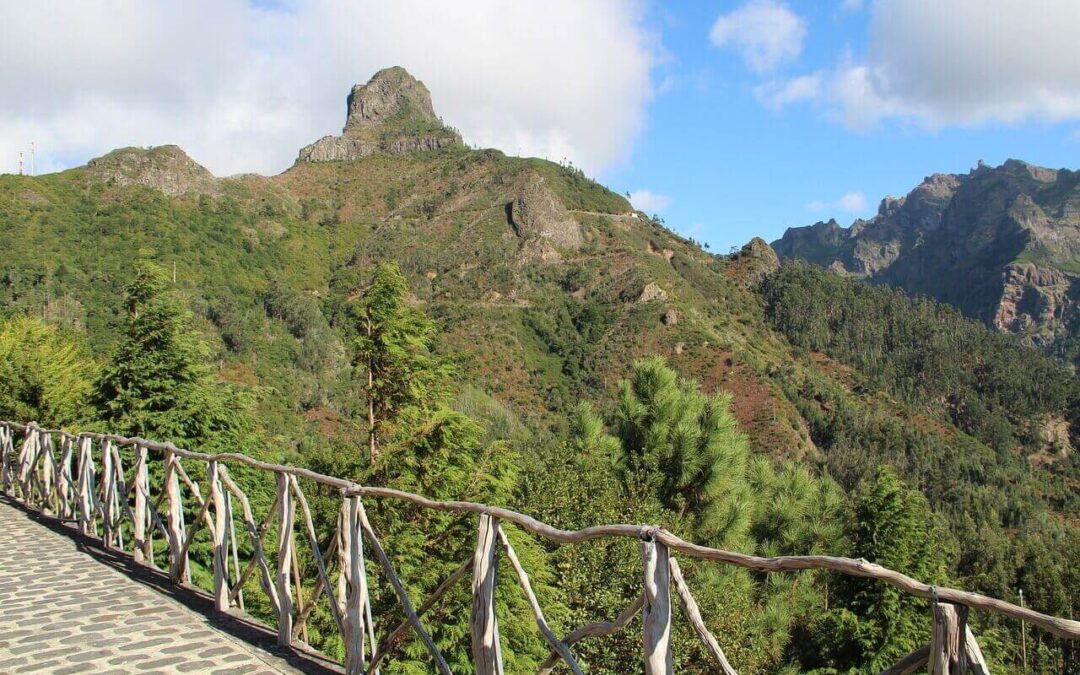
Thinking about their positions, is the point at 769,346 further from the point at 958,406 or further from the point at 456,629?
the point at 456,629

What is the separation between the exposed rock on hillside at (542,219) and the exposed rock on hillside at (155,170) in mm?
48458

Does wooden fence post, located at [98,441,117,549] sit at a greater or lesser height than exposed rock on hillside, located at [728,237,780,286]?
lesser

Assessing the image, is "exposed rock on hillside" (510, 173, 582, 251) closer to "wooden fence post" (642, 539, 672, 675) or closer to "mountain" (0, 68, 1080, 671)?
"mountain" (0, 68, 1080, 671)

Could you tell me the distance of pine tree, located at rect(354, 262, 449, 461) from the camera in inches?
534

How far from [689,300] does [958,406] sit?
4822 cm

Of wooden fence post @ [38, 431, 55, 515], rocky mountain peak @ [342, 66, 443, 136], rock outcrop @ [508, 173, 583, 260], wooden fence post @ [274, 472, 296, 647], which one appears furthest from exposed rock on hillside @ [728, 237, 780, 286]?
wooden fence post @ [274, 472, 296, 647]

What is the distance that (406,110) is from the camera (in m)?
180

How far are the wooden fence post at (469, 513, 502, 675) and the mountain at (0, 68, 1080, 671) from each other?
138ft

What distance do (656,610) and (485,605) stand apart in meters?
0.97

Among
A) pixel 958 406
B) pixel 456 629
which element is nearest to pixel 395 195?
pixel 958 406

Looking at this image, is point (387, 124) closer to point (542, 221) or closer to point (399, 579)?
point (542, 221)

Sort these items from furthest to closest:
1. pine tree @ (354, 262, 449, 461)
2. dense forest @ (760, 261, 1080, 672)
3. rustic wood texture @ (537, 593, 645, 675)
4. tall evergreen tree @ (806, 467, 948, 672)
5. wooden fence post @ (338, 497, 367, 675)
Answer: dense forest @ (760, 261, 1080, 672), pine tree @ (354, 262, 449, 461), tall evergreen tree @ (806, 467, 948, 672), wooden fence post @ (338, 497, 367, 675), rustic wood texture @ (537, 593, 645, 675)

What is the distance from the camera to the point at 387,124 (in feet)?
570

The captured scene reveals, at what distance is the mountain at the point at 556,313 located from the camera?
65500 mm
